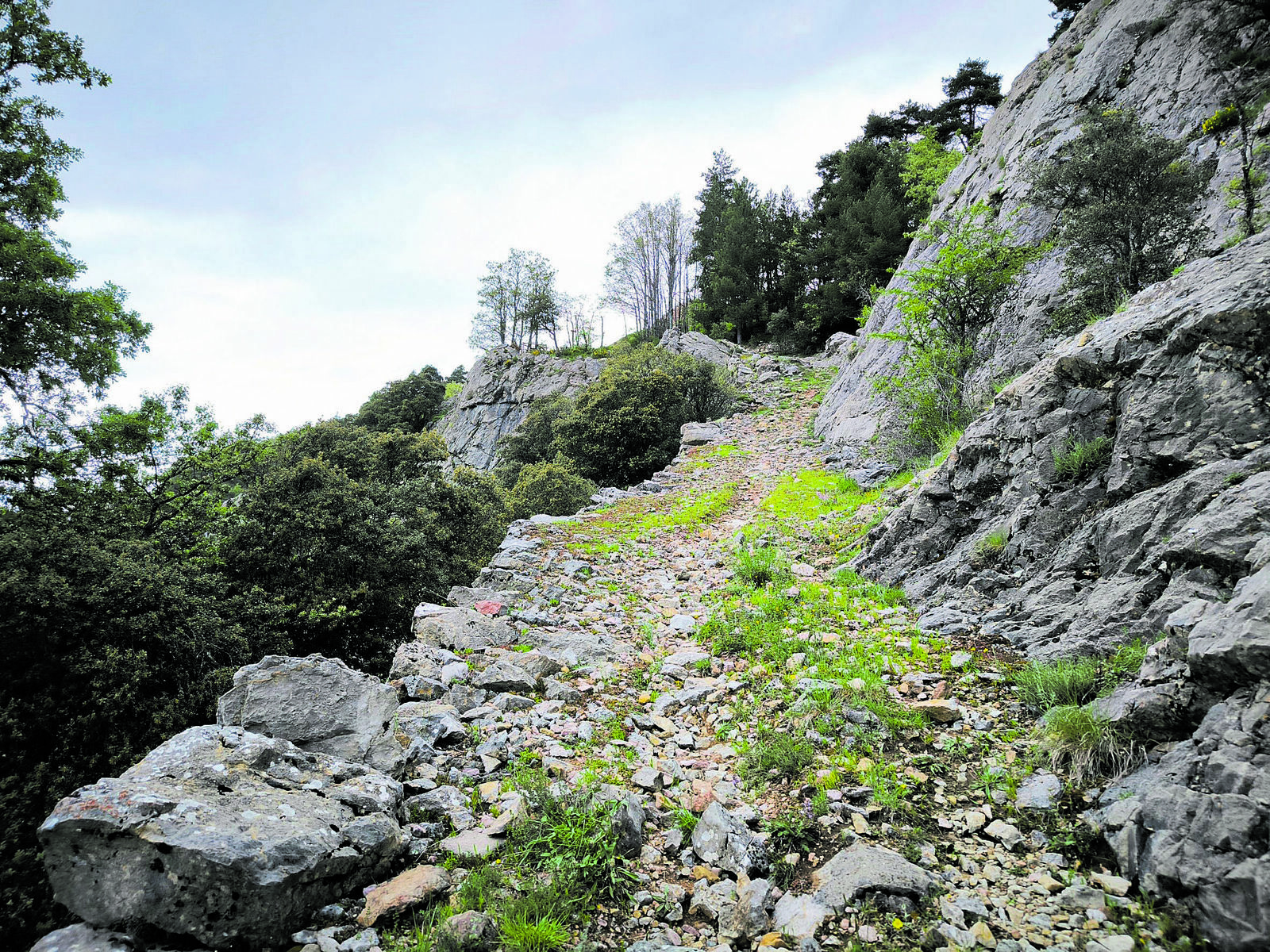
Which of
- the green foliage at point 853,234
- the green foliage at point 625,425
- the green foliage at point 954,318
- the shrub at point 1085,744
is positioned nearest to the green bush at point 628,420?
the green foliage at point 625,425

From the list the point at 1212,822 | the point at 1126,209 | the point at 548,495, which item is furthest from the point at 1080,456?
the point at 548,495

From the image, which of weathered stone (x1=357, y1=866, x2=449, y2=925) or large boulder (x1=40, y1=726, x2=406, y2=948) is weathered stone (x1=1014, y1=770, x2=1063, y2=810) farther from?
large boulder (x1=40, y1=726, x2=406, y2=948)

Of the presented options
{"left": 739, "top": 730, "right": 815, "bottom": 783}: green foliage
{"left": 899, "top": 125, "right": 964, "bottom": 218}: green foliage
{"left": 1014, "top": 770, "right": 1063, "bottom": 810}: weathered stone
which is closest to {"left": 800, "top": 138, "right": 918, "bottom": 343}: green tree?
{"left": 899, "top": 125, "right": 964, "bottom": 218}: green foliage

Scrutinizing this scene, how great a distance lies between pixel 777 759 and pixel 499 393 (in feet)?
168

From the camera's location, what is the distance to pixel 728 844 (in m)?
3.75

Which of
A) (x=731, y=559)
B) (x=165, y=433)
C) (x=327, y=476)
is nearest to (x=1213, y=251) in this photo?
(x=731, y=559)

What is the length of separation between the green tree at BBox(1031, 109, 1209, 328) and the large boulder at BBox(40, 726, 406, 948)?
12306 millimetres

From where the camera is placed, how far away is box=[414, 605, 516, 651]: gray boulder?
722cm

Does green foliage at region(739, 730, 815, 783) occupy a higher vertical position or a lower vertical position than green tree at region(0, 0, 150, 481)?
lower

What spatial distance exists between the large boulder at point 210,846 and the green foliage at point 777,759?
283cm

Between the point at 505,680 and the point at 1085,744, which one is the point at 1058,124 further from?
the point at 505,680

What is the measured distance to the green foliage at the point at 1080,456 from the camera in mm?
5918

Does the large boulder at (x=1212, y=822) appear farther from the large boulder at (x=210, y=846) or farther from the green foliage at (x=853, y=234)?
the green foliage at (x=853, y=234)

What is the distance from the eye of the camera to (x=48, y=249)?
13.9 metres
